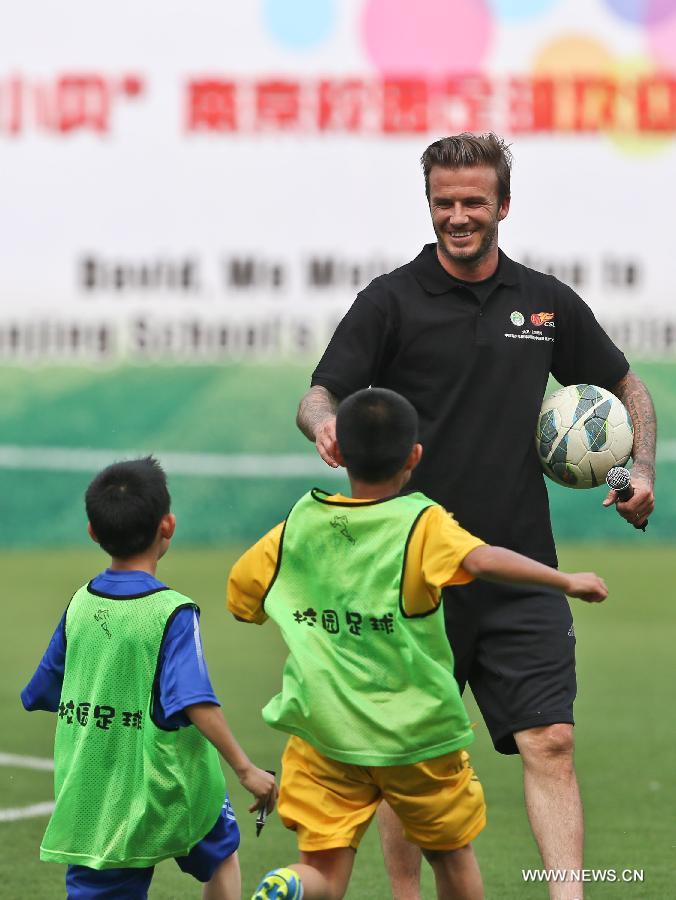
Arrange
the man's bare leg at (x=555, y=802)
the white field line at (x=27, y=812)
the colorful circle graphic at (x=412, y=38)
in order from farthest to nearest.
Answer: the colorful circle graphic at (x=412, y=38), the white field line at (x=27, y=812), the man's bare leg at (x=555, y=802)

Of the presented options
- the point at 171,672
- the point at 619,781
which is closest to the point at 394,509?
the point at 171,672

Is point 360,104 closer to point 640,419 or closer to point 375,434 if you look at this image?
point 640,419

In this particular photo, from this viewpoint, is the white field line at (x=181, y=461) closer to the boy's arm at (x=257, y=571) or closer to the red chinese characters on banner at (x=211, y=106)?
the red chinese characters on banner at (x=211, y=106)

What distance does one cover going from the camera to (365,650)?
4398mm

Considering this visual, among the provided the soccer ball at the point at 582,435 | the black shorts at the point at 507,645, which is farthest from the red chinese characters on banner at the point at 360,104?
the black shorts at the point at 507,645

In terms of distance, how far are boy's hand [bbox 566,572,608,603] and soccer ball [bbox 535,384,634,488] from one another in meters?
1.17

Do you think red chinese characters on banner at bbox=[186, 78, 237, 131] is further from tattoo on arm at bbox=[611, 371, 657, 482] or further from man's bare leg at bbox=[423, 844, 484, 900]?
man's bare leg at bbox=[423, 844, 484, 900]

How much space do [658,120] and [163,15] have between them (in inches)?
186

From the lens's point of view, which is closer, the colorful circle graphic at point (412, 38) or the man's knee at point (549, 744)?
the man's knee at point (549, 744)

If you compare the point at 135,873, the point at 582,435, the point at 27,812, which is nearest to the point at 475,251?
the point at 582,435

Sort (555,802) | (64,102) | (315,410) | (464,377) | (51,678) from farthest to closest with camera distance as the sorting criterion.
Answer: (64,102) < (464,377) < (315,410) < (555,802) < (51,678)

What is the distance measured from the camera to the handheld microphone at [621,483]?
5.18m

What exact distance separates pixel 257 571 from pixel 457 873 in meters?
0.95

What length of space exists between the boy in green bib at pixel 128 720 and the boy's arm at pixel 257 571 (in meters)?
0.14
